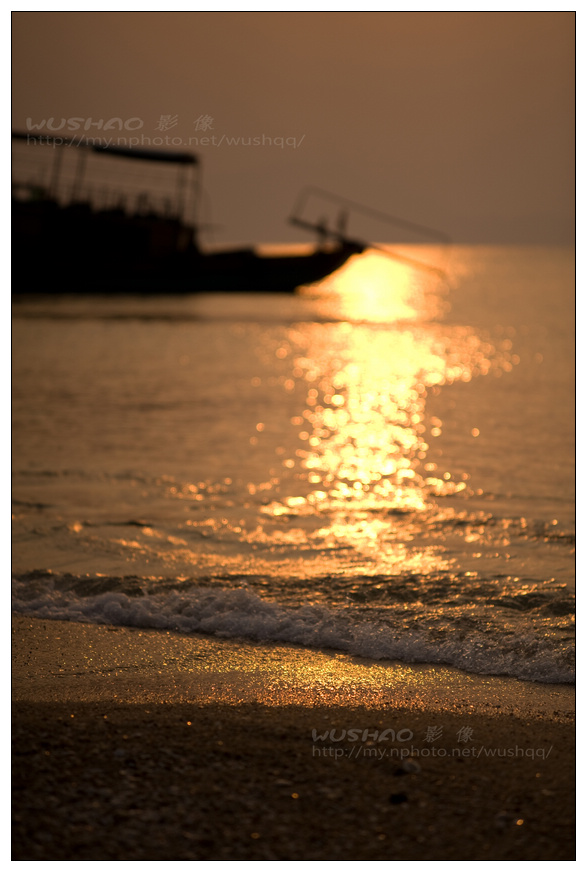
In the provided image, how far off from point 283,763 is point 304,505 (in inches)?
259

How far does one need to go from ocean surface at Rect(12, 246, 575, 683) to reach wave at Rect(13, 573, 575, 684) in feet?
0.06

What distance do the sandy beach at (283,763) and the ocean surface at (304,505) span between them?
0.84 meters

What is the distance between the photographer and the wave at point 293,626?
5.56 m

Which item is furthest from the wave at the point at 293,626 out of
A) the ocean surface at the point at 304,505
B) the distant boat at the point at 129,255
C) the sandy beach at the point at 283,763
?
the distant boat at the point at 129,255

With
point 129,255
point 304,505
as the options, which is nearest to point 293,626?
point 304,505

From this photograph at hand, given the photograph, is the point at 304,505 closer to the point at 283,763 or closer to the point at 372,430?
the point at 283,763

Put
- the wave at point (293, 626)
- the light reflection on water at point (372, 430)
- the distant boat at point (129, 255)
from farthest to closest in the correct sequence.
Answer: the distant boat at point (129, 255), the light reflection on water at point (372, 430), the wave at point (293, 626)

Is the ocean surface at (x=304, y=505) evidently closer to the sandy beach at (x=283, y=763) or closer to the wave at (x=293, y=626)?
the wave at (x=293, y=626)

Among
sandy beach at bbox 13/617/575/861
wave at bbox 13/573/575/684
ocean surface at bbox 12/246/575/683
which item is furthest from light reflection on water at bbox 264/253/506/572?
sandy beach at bbox 13/617/575/861

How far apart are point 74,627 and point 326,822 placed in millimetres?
3199

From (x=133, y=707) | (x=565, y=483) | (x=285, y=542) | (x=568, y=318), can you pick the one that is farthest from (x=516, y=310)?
(x=133, y=707)

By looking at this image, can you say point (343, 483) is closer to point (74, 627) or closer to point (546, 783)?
point (74, 627)

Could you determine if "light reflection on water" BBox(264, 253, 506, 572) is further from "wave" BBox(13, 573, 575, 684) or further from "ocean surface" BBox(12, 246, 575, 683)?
"wave" BBox(13, 573, 575, 684)

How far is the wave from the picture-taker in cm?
556
